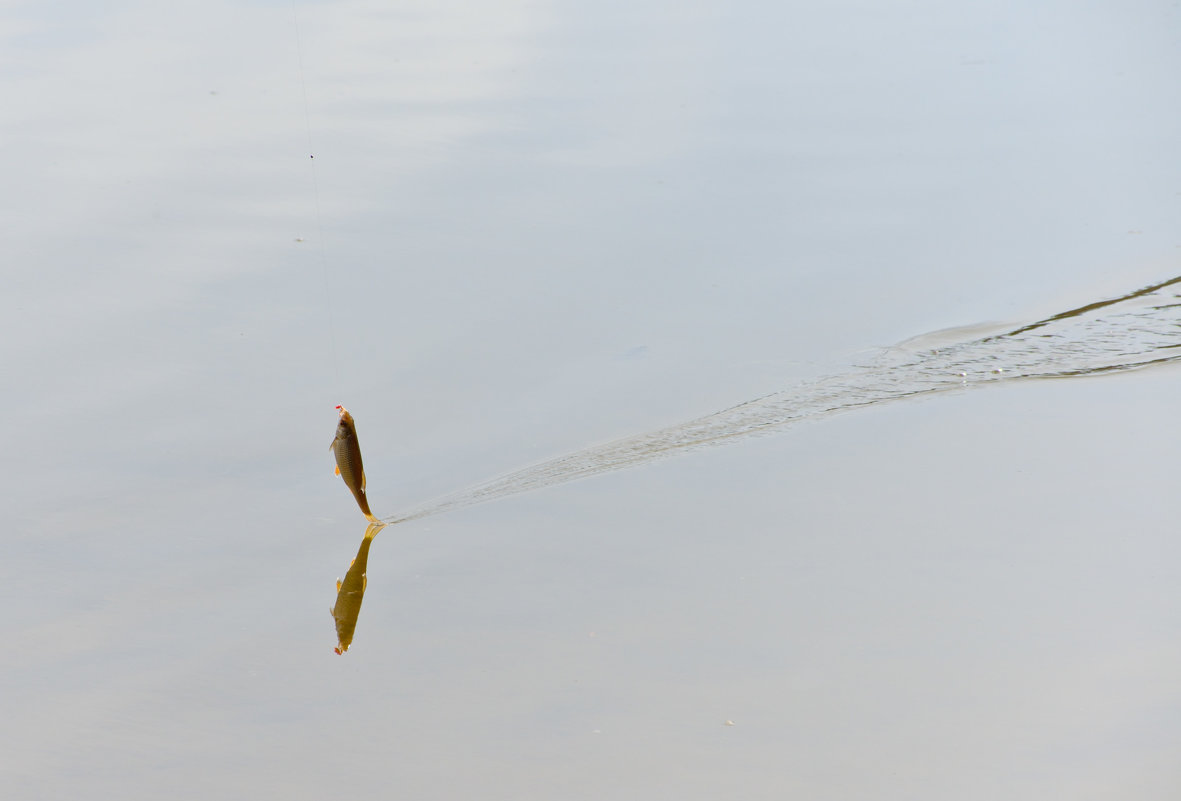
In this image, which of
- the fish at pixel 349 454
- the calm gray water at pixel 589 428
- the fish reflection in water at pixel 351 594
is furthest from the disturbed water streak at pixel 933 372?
the fish at pixel 349 454

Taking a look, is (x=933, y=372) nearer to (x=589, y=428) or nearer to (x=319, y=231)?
(x=589, y=428)

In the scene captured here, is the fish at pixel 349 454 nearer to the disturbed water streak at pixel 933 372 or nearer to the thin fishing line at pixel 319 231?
the disturbed water streak at pixel 933 372

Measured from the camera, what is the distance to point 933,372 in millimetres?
7199

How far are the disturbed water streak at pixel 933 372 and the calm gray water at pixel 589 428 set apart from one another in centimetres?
3

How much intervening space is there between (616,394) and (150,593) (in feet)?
9.21

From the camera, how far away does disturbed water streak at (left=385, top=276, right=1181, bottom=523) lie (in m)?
6.18

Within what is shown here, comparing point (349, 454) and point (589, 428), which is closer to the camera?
point (349, 454)

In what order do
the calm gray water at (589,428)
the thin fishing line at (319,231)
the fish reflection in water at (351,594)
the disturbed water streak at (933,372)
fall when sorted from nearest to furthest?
the calm gray water at (589,428)
the fish reflection in water at (351,594)
the disturbed water streak at (933,372)
the thin fishing line at (319,231)

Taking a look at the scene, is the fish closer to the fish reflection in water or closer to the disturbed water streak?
the fish reflection in water

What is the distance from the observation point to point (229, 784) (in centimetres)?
430

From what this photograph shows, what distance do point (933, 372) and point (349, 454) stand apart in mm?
3997

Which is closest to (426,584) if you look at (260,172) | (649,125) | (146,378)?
(146,378)

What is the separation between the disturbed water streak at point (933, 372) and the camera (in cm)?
618

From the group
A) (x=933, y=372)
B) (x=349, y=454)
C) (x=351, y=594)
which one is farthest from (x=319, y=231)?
(x=933, y=372)
